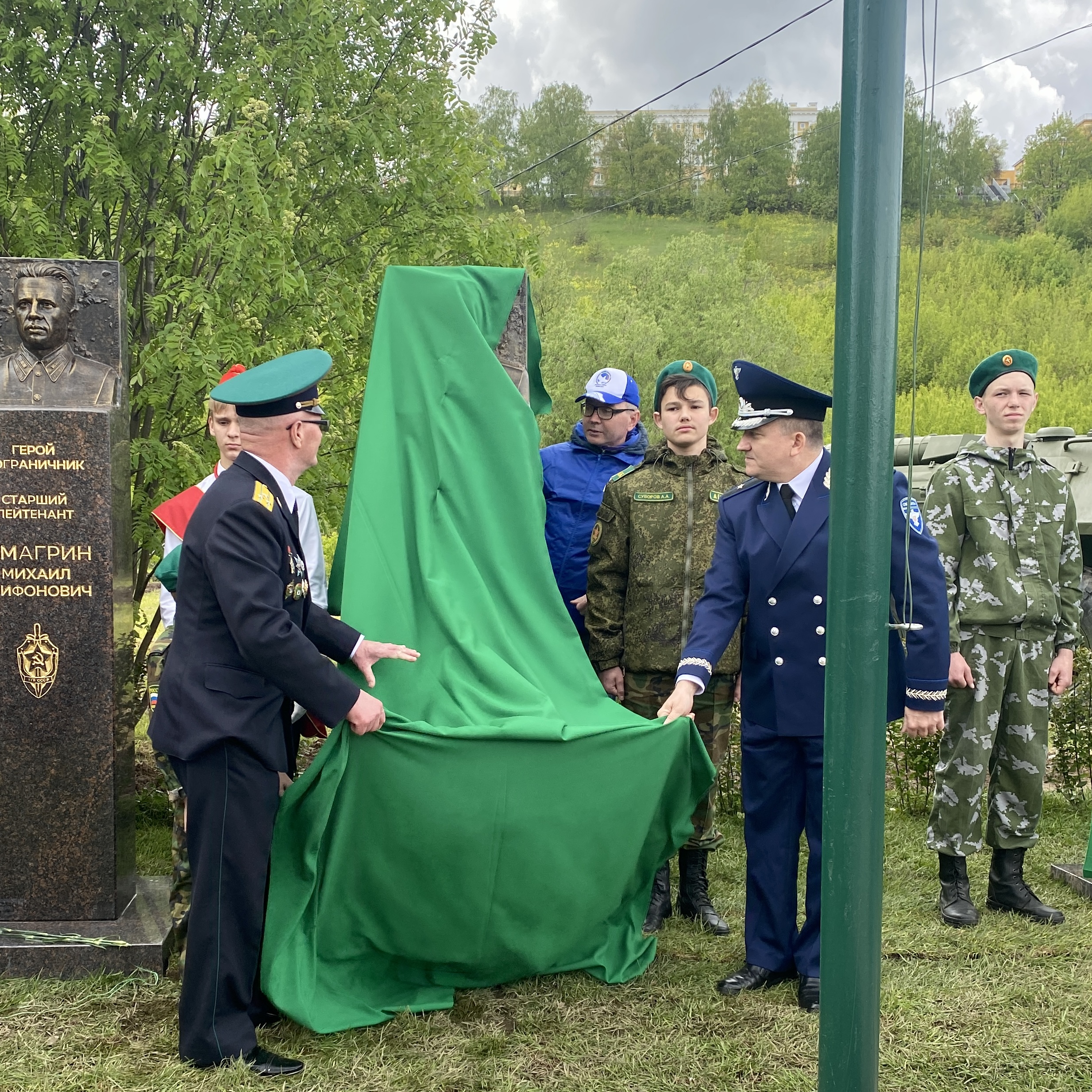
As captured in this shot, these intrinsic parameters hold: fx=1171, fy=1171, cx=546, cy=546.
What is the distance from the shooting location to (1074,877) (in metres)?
4.59

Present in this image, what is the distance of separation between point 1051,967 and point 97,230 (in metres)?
5.24

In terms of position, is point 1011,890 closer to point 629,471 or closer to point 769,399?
point 629,471

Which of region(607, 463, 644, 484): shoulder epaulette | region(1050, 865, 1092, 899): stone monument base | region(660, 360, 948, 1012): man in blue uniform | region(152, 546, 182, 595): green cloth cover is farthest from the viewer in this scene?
region(1050, 865, 1092, 899): stone monument base

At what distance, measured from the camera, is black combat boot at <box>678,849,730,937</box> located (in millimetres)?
4293

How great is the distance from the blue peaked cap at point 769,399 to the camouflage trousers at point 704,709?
3.80 feet

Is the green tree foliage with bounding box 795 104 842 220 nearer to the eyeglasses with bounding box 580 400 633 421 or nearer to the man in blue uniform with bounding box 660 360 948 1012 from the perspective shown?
the eyeglasses with bounding box 580 400 633 421

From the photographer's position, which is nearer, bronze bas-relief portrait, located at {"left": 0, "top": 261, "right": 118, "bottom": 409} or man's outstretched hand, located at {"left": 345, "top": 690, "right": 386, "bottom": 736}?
man's outstretched hand, located at {"left": 345, "top": 690, "right": 386, "bottom": 736}

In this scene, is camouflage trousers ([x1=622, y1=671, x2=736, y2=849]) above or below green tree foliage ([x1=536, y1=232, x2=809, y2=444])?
below

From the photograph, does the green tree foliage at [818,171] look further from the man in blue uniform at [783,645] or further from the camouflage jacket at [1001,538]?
the man in blue uniform at [783,645]

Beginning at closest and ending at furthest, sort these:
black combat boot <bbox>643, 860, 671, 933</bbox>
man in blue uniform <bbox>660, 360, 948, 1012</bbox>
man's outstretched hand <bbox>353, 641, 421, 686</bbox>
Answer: man's outstretched hand <bbox>353, 641, 421, 686</bbox> < man in blue uniform <bbox>660, 360, 948, 1012</bbox> < black combat boot <bbox>643, 860, 671, 933</bbox>

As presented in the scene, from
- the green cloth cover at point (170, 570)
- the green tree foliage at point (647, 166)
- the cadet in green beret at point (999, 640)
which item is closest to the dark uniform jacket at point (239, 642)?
the green cloth cover at point (170, 570)

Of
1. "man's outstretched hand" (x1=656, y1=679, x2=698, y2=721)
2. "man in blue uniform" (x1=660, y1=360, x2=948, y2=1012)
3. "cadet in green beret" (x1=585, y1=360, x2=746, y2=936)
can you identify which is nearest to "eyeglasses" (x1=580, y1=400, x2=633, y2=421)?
"cadet in green beret" (x1=585, y1=360, x2=746, y2=936)

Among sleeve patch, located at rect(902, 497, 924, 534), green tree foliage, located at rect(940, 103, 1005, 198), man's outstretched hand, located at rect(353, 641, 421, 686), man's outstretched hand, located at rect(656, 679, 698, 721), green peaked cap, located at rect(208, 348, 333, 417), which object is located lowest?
man's outstretched hand, located at rect(656, 679, 698, 721)

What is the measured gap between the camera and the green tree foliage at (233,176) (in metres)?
5.30
